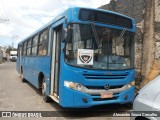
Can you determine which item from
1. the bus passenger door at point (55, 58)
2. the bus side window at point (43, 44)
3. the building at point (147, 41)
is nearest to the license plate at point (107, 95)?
the bus passenger door at point (55, 58)

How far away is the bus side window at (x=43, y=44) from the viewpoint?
10.3m

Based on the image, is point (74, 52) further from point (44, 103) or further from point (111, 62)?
point (44, 103)

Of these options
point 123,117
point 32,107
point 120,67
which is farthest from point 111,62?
point 32,107

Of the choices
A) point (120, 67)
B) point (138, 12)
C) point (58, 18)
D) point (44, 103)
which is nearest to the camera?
point (120, 67)

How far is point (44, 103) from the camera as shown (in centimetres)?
1005

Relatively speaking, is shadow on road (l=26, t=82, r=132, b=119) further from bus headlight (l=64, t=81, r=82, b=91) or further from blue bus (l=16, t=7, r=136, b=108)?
bus headlight (l=64, t=81, r=82, b=91)

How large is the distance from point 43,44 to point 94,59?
3.41 m

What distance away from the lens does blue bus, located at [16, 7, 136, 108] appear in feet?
25.1

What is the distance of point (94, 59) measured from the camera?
25.8 feet

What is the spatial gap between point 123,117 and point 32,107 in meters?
3.07

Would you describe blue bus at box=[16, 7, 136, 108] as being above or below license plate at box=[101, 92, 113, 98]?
above

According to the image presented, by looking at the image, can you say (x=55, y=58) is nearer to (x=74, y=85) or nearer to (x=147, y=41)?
(x=74, y=85)

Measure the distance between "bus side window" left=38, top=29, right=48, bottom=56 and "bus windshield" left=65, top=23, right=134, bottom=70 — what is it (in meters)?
2.69

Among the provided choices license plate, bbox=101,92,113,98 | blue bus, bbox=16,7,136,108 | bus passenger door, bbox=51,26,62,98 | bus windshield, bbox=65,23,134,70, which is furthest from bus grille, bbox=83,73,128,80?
bus passenger door, bbox=51,26,62,98
